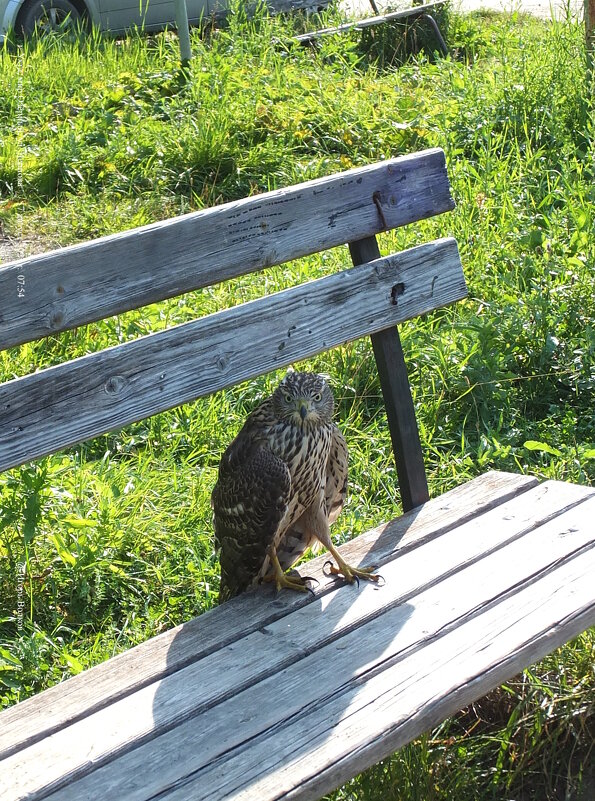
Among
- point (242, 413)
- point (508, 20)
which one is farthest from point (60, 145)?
point (508, 20)

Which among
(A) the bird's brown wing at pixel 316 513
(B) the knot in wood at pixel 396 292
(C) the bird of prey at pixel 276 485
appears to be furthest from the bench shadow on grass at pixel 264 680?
(B) the knot in wood at pixel 396 292

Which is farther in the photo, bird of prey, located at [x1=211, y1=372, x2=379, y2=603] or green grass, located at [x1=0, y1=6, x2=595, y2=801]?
green grass, located at [x1=0, y1=6, x2=595, y2=801]

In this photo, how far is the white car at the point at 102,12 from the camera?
8.33 meters

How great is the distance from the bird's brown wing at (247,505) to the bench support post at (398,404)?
0.48 meters

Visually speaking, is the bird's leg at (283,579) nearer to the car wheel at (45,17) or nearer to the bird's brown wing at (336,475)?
the bird's brown wing at (336,475)

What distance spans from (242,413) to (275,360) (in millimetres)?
1427

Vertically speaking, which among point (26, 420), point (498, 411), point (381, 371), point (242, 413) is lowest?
point (498, 411)

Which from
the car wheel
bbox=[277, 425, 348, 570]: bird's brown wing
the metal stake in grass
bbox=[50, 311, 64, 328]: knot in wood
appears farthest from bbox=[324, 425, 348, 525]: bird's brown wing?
the car wheel

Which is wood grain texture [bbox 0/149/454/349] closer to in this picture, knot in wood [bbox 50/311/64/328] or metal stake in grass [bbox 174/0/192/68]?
knot in wood [bbox 50/311/64/328]

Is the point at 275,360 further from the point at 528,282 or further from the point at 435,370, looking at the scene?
the point at 528,282

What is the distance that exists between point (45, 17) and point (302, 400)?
6793 mm

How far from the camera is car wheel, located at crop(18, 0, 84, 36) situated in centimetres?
840

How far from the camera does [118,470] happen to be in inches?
152

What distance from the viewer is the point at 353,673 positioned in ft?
7.59
